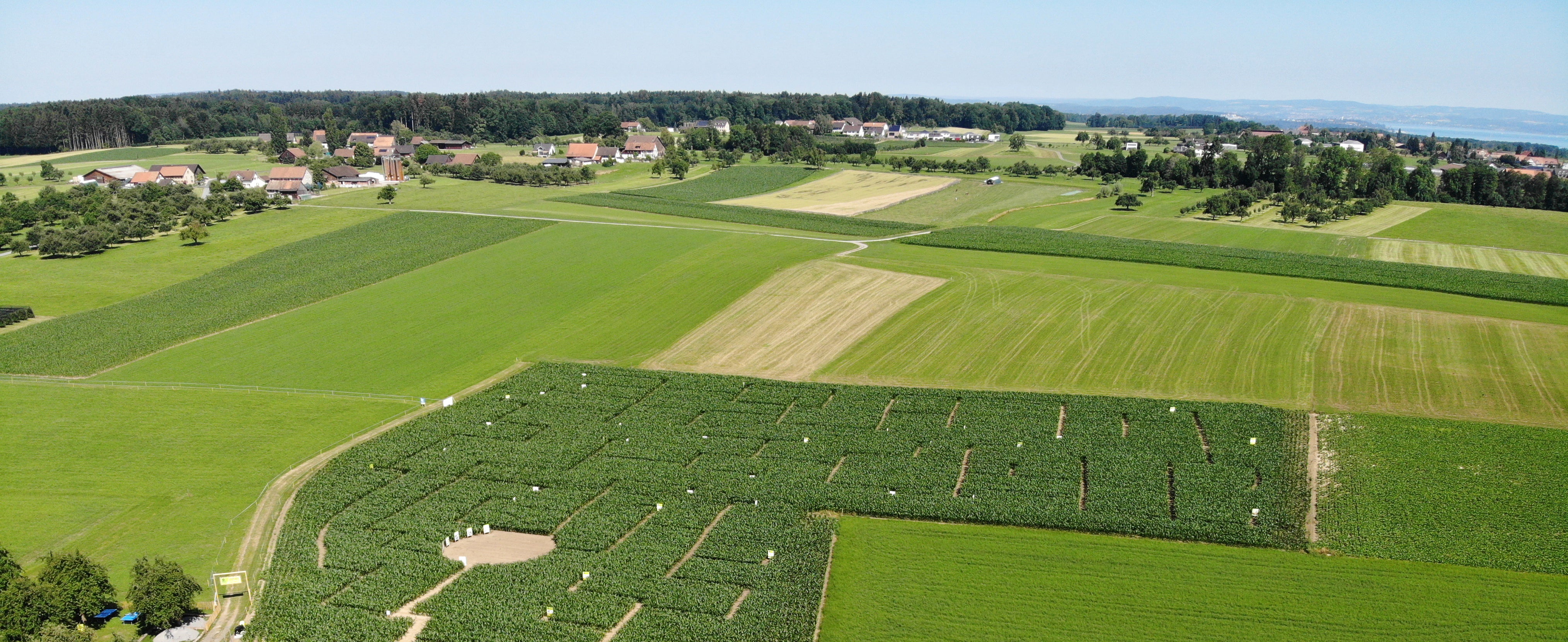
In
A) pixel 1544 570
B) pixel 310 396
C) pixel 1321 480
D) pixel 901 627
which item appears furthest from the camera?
pixel 310 396

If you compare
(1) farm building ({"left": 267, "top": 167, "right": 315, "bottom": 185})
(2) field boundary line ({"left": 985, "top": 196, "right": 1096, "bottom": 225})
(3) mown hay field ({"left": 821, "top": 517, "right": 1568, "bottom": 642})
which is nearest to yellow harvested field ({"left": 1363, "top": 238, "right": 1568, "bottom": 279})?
(2) field boundary line ({"left": 985, "top": 196, "right": 1096, "bottom": 225})

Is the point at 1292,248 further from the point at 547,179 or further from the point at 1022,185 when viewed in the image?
the point at 547,179

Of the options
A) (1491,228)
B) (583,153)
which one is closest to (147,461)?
(1491,228)

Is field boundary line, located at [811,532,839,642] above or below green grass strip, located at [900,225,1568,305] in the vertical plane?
below

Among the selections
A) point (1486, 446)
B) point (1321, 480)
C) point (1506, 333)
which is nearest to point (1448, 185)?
point (1506, 333)

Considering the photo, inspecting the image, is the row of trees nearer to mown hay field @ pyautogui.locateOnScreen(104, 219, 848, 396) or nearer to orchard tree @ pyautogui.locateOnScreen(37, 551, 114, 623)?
orchard tree @ pyautogui.locateOnScreen(37, 551, 114, 623)

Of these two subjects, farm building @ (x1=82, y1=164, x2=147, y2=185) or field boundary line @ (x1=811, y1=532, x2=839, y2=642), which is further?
farm building @ (x1=82, y1=164, x2=147, y2=185)

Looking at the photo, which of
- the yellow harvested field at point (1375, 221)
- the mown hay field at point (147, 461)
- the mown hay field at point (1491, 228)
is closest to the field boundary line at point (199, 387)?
the mown hay field at point (147, 461)
